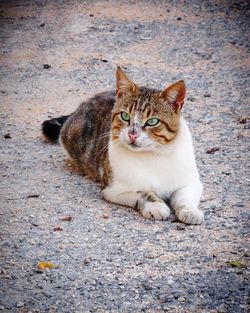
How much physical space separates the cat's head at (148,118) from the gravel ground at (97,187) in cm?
67

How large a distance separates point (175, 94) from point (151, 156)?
583 mm

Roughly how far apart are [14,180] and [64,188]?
0.58 meters

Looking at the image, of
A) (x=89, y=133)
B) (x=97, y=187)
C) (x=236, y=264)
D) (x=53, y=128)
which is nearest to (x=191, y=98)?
(x=53, y=128)

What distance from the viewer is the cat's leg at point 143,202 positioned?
5.16m

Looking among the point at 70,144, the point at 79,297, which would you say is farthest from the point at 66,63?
the point at 79,297

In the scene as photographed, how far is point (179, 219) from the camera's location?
5.11m

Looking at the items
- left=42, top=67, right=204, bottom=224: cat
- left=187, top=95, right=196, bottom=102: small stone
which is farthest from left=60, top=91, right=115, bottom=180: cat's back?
left=187, top=95, right=196, bottom=102: small stone

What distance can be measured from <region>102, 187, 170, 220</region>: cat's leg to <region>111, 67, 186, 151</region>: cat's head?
1.40ft

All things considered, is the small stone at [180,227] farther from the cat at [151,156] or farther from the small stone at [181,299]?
the small stone at [181,299]

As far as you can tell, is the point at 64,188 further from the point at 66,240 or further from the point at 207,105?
the point at 207,105

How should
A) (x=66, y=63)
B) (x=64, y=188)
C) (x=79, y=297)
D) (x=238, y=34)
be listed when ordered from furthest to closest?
1. (x=238, y=34)
2. (x=66, y=63)
3. (x=64, y=188)
4. (x=79, y=297)

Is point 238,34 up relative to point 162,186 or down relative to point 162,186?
down

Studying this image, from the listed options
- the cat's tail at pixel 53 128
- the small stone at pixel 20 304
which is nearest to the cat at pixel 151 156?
the small stone at pixel 20 304

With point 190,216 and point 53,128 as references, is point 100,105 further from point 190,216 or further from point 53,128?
point 190,216
